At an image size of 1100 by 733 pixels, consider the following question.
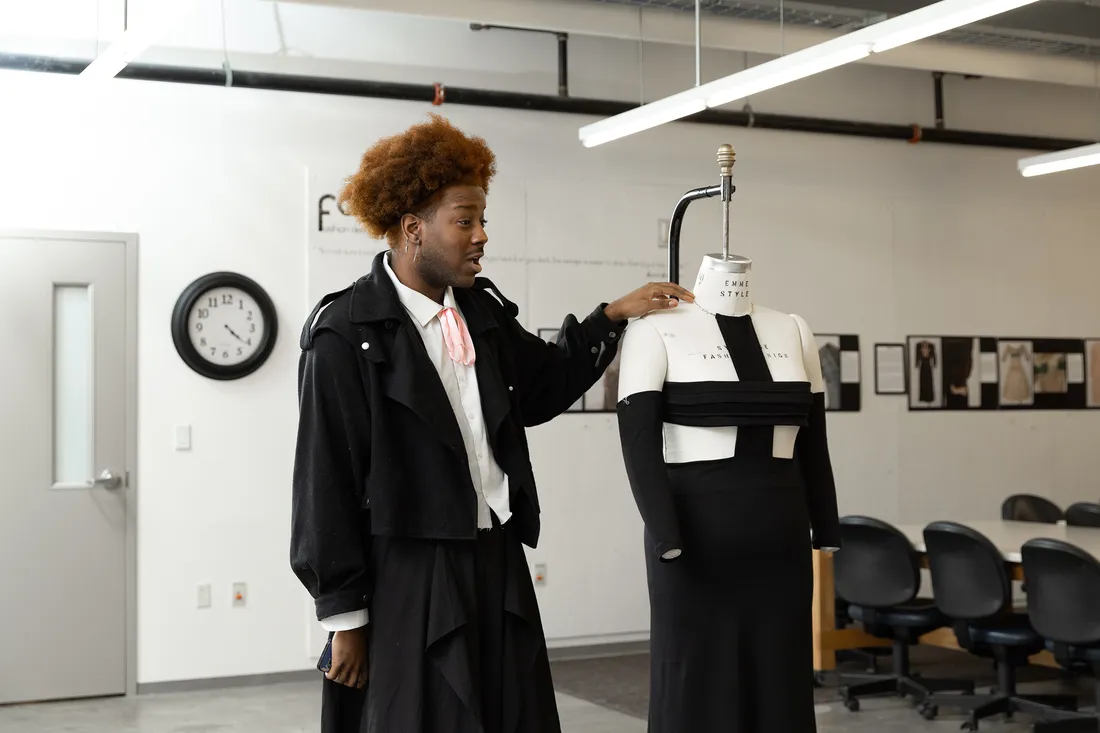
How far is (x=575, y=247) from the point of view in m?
7.52

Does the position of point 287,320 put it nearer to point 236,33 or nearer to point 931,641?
point 236,33

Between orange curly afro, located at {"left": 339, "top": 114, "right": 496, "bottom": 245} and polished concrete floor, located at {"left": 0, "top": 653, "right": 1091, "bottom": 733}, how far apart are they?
3609 mm

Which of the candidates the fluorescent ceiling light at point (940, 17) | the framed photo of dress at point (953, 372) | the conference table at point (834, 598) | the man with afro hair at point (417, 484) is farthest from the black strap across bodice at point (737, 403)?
the framed photo of dress at point (953, 372)

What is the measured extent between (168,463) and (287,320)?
3.24 feet

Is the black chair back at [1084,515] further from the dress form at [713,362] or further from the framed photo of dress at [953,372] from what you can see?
the dress form at [713,362]

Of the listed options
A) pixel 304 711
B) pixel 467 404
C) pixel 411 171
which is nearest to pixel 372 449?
pixel 467 404

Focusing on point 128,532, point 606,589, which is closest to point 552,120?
point 606,589

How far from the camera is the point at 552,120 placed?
24.7ft

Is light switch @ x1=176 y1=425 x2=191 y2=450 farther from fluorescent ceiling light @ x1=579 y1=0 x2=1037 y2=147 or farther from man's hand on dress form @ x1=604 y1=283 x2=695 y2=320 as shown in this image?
man's hand on dress form @ x1=604 y1=283 x2=695 y2=320

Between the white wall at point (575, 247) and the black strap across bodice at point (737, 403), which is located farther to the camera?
the white wall at point (575, 247)

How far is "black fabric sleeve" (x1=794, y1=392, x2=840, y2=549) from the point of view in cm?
349

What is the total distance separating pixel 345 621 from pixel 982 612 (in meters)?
3.78

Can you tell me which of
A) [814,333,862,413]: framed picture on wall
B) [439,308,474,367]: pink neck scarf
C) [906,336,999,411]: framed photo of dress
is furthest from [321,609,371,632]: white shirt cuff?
[906,336,999,411]: framed photo of dress

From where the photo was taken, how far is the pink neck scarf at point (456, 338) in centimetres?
265
